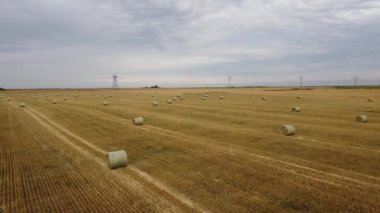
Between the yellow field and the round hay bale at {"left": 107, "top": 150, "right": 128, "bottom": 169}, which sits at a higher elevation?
the round hay bale at {"left": 107, "top": 150, "right": 128, "bottom": 169}

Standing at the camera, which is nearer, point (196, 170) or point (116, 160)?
point (196, 170)

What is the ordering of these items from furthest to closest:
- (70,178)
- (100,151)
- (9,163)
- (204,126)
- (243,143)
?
1. (204,126)
2. (243,143)
3. (100,151)
4. (9,163)
5. (70,178)

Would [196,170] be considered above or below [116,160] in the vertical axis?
below

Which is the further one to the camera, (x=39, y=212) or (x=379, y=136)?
(x=379, y=136)

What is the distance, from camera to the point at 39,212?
8.21 m

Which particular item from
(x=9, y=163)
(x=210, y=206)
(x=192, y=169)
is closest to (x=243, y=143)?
(x=192, y=169)

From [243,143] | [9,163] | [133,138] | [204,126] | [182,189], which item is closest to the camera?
[182,189]

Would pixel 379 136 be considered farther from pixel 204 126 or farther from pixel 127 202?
pixel 127 202

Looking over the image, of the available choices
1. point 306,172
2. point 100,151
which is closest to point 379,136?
point 306,172

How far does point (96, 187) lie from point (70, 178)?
1.38 meters

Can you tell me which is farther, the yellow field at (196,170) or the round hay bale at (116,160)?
the round hay bale at (116,160)

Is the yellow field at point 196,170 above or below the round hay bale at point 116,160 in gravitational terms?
below

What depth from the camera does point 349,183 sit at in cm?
975

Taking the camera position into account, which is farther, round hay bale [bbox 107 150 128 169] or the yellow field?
round hay bale [bbox 107 150 128 169]
